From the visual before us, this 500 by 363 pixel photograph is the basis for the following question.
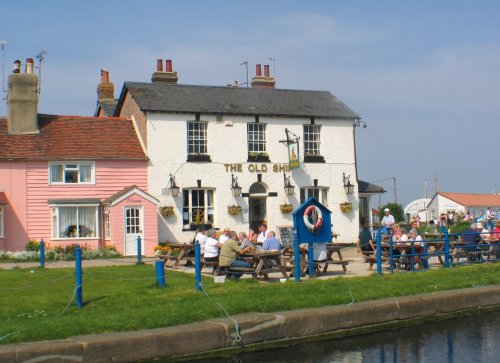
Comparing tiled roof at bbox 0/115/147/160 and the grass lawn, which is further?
tiled roof at bbox 0/115/147/160

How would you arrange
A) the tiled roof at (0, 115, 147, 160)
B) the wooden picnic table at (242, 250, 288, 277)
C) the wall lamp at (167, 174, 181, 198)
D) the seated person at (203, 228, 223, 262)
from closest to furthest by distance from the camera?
1. the wooden picnic table at (242, 250, 288, 277)
2. the seated person at (203, 228, 223, 262)
3. the tiled roof at (0, 115, 147, 160)
4. the wall lamp at (167, 174, 181, 198)

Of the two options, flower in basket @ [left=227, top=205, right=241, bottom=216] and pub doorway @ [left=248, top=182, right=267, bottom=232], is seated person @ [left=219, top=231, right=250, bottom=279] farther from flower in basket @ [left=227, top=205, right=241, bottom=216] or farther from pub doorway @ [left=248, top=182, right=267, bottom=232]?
pub doorway @ [left=248, top=182, right=267, bottom=232]

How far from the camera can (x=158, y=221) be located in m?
29.3

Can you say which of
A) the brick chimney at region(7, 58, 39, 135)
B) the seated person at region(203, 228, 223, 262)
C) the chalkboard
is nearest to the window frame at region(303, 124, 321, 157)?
the chalkboard

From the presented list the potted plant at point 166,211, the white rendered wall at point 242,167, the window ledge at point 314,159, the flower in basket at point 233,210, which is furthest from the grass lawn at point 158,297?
the window ledge at point 314,159

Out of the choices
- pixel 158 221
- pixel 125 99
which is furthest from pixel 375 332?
pixel 125 99

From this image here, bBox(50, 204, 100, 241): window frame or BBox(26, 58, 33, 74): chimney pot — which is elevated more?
BBox(26, 58, 33, 74): chimney pot

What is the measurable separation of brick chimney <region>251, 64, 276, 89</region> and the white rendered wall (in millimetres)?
4526

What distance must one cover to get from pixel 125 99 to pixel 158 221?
656 centimetres

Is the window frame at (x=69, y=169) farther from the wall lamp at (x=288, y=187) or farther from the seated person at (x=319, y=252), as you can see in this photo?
the seated person at (x=319, y=252)

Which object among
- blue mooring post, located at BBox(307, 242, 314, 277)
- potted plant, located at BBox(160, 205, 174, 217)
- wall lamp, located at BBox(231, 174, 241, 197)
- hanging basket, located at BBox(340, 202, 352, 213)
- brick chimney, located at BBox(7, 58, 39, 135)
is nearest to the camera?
blue mooring post, located at BBox(307, 242, 314, 277)

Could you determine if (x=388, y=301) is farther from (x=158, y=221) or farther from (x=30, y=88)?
(x=30, y=88)

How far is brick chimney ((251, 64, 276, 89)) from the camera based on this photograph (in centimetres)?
3616

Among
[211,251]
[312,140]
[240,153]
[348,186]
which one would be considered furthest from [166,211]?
[211,251]
